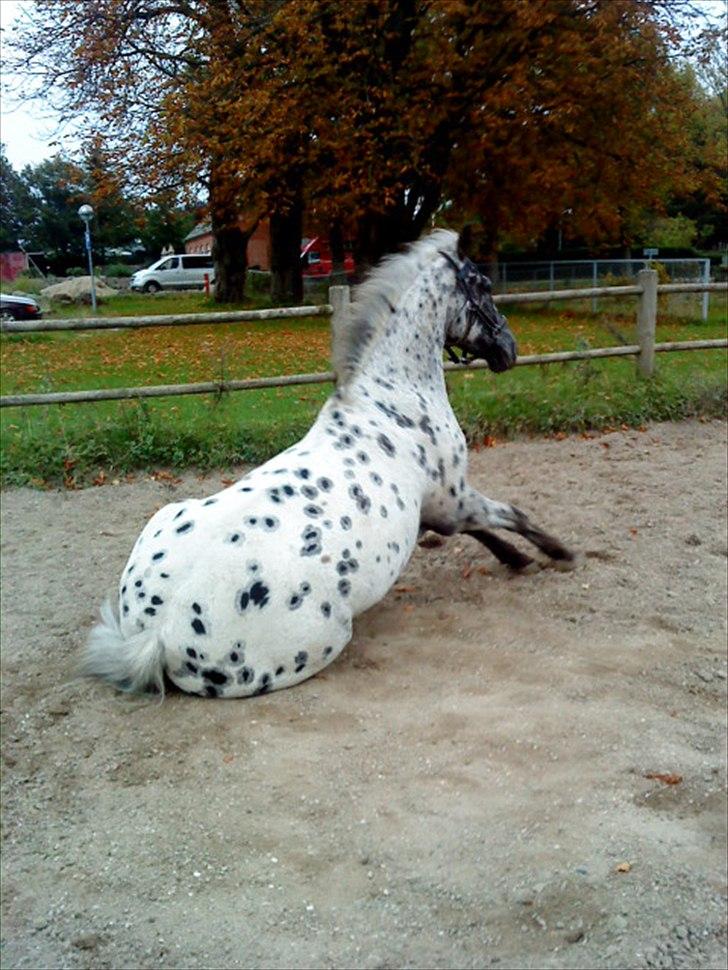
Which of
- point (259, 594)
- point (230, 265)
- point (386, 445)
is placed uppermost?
point (230, 265)

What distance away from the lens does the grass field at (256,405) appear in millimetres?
7465

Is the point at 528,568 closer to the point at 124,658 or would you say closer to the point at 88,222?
the point at 124,658

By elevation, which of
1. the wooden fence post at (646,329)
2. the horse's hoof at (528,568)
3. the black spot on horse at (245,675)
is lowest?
the horse's hoof at (528,568)

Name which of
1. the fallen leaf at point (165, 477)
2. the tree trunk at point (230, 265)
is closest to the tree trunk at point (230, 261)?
the tree trunk at point (230, 265)

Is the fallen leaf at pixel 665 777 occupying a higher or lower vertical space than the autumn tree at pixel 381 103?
lower

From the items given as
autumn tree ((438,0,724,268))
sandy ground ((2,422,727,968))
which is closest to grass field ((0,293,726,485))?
sandy ground ((2,422,727,968))

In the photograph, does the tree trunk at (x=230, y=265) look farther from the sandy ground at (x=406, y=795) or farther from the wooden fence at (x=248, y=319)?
the sandy ground at (x=406, y=795)

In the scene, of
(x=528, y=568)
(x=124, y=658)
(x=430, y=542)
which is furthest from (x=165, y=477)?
(x=124, y=658)

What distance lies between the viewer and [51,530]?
244 inches

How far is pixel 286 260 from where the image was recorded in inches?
1014

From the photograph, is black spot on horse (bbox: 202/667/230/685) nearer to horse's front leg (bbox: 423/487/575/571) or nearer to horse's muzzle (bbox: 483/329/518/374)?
horse's front leg (bbox: 423/487/575/571)

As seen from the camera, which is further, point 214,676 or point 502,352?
point 502,352

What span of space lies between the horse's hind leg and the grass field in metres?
2.90

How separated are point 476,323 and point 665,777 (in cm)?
268
